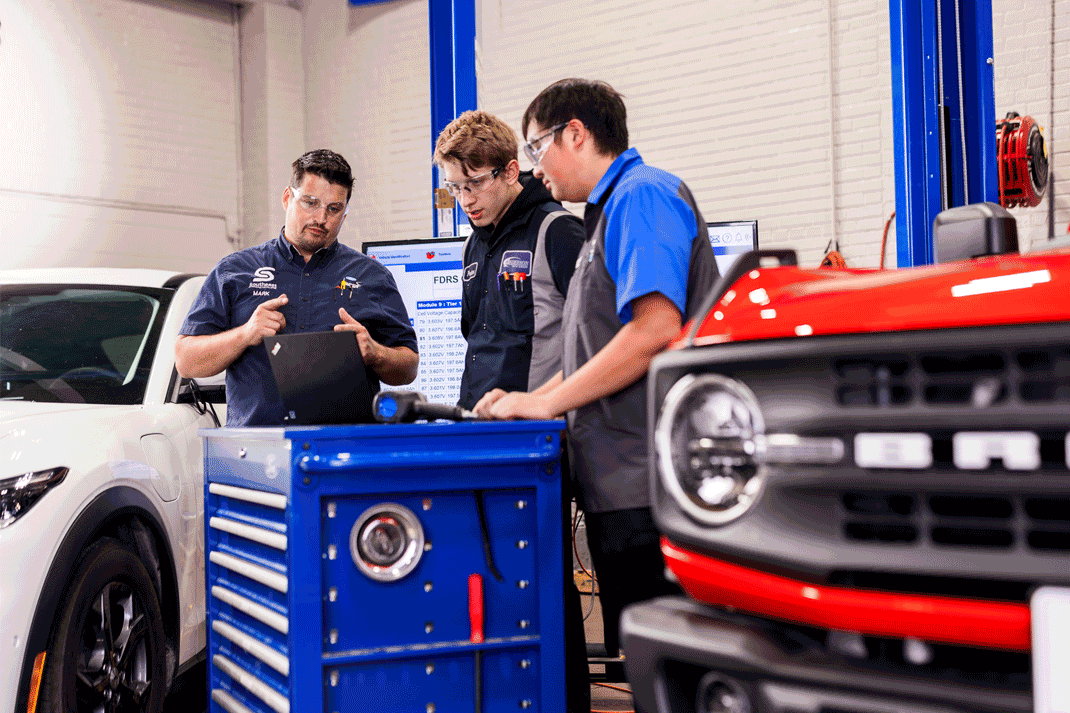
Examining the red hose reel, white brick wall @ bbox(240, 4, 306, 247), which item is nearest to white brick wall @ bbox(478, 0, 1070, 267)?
the red hose reel

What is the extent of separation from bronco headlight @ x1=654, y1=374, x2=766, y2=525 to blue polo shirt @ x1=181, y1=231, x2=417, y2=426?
68.2 inches

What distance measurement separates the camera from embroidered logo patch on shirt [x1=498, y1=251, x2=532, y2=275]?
7.88ft

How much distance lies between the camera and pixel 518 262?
2408 mm

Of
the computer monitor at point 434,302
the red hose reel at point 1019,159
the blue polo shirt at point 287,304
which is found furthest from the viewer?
the red hose reel at point 1019,159

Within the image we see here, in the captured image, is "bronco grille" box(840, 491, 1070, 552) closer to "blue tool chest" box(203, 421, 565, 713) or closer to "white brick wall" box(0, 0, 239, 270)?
"blue tool chest" box(203, 421, 565, 713)

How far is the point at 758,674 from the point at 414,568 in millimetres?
756

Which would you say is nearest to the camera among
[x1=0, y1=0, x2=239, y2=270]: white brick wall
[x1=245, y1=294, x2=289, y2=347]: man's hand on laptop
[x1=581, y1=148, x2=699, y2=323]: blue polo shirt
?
[x1=581, y1=148, x2=699, y2=323]: blue polo shirt

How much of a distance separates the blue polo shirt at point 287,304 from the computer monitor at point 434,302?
1.51 m

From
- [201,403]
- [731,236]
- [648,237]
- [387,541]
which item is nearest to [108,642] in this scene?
[201,403]

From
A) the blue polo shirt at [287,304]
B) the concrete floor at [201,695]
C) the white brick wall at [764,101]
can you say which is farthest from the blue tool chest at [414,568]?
the white brick wall at [764,101]

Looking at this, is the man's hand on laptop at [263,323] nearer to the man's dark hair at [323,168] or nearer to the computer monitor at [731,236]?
the man's dark hair at [323,168]

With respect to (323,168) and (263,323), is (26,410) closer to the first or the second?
(263,323)

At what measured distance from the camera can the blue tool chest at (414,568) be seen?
1.52m

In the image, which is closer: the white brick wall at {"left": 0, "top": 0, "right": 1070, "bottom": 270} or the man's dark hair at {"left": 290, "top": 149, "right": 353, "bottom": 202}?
the man's dark hair at {"left": 290, "top": 149, "right": 353, "bottom": 202}
